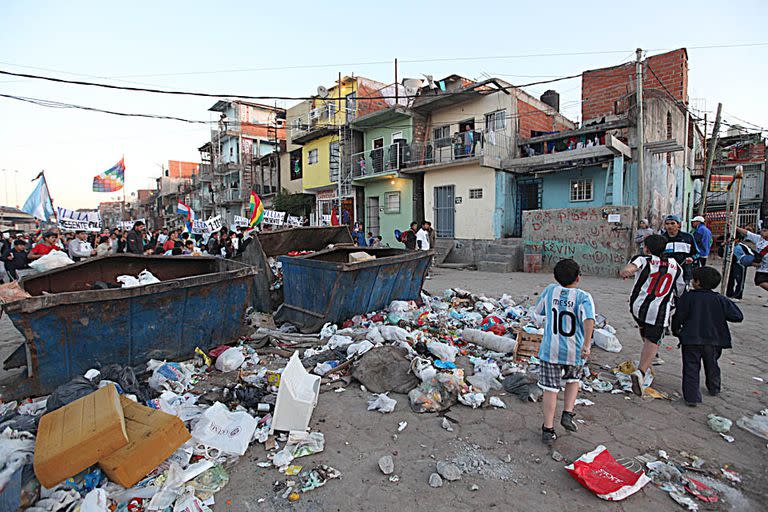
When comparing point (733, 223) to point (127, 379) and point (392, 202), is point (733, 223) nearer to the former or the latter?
point (127, 379)

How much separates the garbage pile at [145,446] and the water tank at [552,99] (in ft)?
65.0

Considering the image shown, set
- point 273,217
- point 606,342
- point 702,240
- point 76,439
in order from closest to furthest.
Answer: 1. point 76,439
2. point 606,342
3. point 702,240
4. point 273,217

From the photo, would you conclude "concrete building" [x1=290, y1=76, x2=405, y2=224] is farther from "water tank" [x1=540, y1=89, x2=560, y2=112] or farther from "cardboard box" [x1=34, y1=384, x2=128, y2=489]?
"cardboard box" [x1=34, y1=384, x2=128, y2=489]

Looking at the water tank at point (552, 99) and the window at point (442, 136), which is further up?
the water tank at point (552, 99)

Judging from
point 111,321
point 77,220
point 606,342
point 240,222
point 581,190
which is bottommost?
point 606,342

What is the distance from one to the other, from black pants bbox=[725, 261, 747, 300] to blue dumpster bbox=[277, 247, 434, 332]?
6.21 metres

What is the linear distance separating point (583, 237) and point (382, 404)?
431 inches

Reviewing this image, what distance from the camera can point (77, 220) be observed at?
15172 millimetres

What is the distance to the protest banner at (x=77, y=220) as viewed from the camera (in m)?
14.9

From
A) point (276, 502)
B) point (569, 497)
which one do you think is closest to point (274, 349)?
point (276, 502)

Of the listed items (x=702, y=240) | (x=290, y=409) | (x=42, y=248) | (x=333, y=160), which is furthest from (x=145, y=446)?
(x=333, y=160)

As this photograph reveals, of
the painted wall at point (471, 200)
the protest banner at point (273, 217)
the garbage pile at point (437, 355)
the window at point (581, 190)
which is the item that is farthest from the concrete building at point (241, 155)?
the garbage pile at point (437, 355)

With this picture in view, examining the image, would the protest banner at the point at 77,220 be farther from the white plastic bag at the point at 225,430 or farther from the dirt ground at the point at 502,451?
the dirt ground at the point at 502,451

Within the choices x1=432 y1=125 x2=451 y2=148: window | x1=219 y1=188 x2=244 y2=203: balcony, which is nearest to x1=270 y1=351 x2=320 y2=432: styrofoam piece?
x1=432 y1=125 x2=451 y2=148: window
